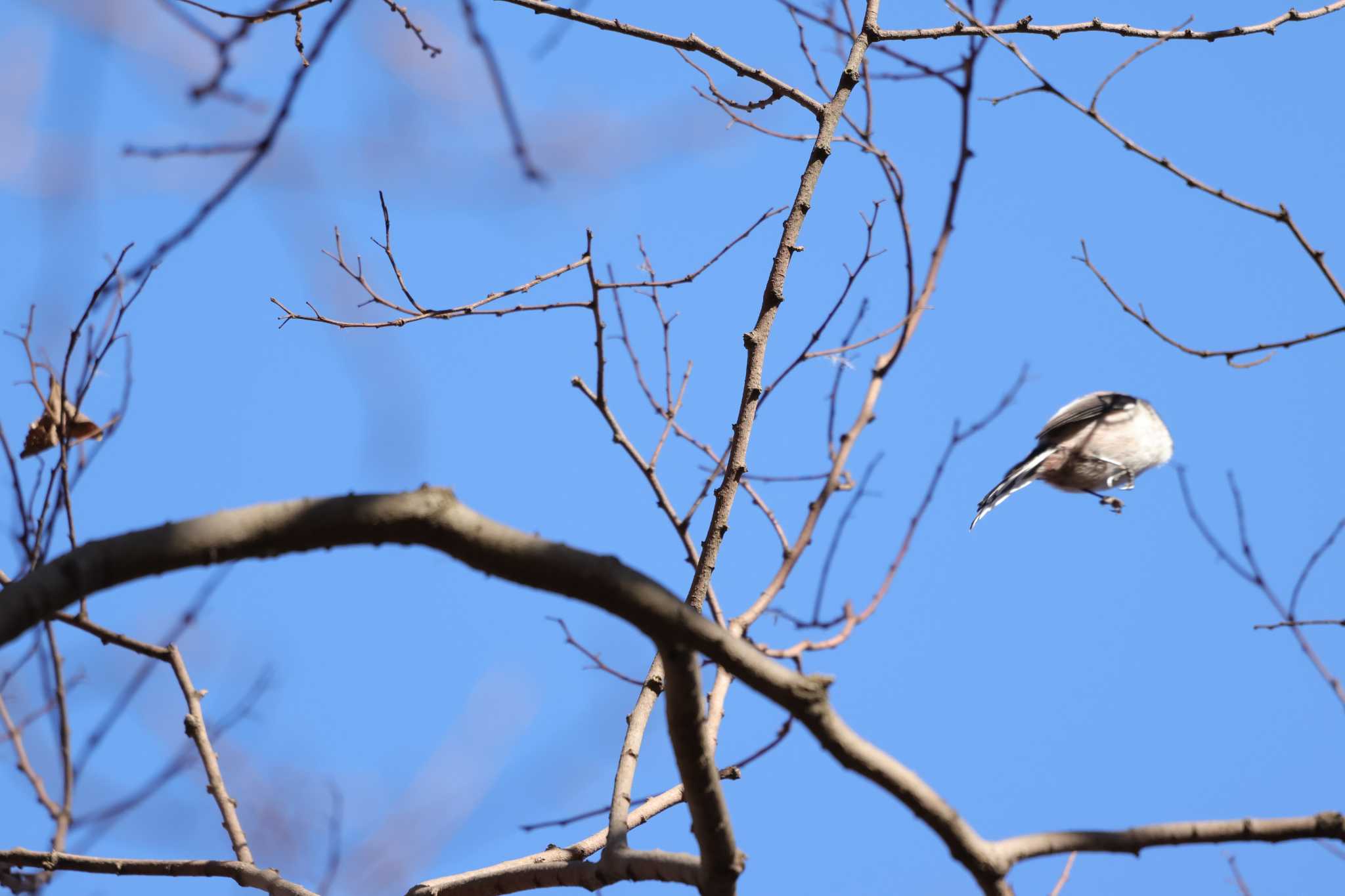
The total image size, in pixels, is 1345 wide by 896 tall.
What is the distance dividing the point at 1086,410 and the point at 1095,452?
454 mm

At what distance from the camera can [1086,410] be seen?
17.9 ft

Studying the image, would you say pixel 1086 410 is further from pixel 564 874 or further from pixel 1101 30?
pixel 564 874

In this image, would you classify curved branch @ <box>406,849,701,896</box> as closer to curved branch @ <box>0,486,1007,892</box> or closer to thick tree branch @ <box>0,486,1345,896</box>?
thick tree branch @ <box>0,486,1345,896</box>

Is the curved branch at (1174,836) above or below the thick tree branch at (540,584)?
below

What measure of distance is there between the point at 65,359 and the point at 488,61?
4.21 feet

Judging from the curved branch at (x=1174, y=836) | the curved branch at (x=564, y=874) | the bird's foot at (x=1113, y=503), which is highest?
the bird's foot at (x=1113, y=503)

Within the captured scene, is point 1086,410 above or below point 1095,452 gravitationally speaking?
above

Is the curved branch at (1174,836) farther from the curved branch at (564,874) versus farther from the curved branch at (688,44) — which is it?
the curved branch at (688,44)

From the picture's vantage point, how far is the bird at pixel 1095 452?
16.3ft

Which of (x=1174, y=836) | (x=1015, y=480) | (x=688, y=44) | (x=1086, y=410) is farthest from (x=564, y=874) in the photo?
(x=1086, y=410)

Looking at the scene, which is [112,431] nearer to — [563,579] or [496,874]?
[496,874]

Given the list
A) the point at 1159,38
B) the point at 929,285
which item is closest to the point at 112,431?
the point at 929,285

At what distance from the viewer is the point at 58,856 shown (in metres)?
2.42

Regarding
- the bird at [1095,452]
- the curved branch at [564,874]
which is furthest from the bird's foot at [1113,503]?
the curved branch at [564,874]
